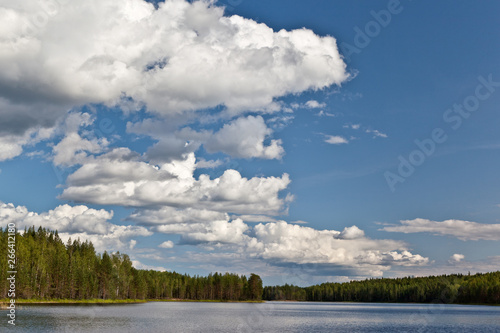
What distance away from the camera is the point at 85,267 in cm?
17912

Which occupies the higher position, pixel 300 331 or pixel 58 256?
pixel 58 256

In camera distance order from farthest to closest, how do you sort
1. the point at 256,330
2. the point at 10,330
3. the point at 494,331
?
the point at 494,331
the point at 256,330
the point at 10,330

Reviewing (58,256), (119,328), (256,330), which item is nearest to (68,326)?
(119,328)

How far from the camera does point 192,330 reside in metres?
88.6

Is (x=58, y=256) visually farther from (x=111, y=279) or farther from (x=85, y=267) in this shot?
(x=111, y=279)

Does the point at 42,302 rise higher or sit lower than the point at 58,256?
lower

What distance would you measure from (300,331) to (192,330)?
920 inches

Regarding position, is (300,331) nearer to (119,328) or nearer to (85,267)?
(119,328)

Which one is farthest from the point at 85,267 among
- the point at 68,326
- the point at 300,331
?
the point at 300,331

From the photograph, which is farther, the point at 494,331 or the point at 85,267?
the point at 85,267

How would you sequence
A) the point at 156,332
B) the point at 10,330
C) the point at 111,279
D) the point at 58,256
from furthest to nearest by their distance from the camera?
the point at 111,279
the point at 58,256
the point at 156,332
the point at 10,330

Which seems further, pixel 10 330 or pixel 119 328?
pixel 119 328

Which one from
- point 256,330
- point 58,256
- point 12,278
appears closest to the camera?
point 256,330

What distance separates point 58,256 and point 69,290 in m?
13.3
